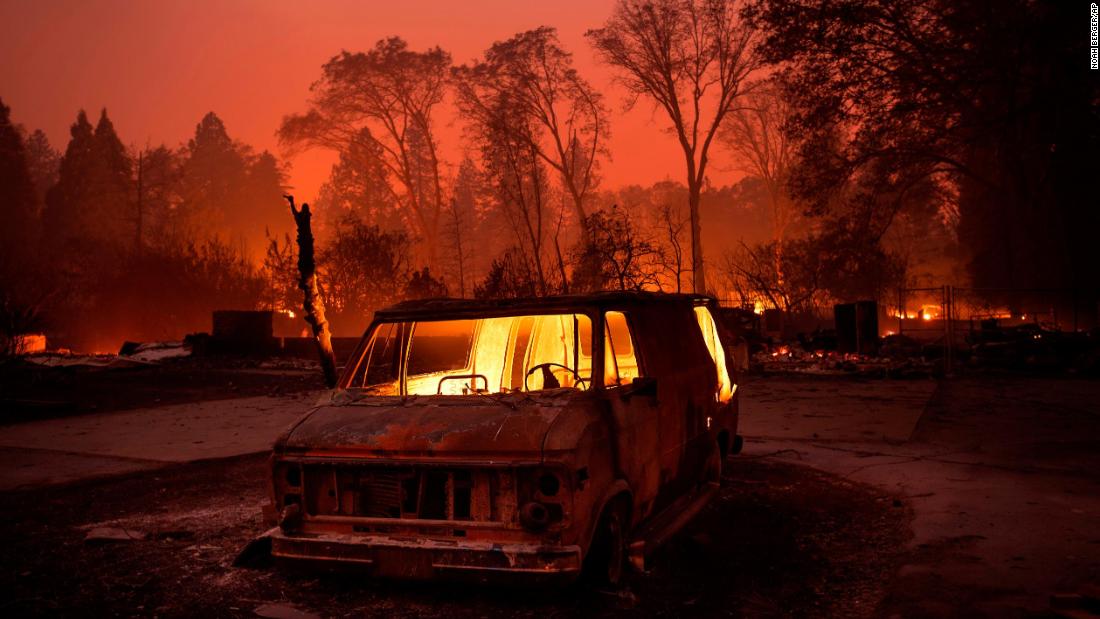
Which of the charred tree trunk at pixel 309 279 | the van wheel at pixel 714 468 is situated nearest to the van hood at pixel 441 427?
the van wheel at pixel 714 468

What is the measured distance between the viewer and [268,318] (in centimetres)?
2655

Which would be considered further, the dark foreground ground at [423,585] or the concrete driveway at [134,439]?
the concrete driveway at [134,439]

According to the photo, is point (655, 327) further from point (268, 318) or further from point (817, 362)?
point (268, 318)

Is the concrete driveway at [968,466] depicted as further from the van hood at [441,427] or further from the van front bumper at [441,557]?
the van hood at [441,427]

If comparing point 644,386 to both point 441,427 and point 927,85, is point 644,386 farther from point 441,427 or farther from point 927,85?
point 927,85

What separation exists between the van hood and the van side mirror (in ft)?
1.39

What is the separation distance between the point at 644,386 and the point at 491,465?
1266 mm

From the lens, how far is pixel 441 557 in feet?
13.9

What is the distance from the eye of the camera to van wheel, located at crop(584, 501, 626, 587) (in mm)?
4582

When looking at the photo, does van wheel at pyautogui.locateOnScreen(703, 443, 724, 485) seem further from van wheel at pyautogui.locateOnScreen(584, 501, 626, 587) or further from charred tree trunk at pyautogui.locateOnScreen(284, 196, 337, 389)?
charred tree trunk at pyautogui.locateOnScreen(284, 196, 337, 389)

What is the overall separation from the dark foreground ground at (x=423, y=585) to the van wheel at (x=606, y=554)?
0.11 m

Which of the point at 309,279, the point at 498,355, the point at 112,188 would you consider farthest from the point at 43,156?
the point at 498,355

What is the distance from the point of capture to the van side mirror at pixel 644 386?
16.5 feet

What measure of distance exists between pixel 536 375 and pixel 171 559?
9.43 ft
